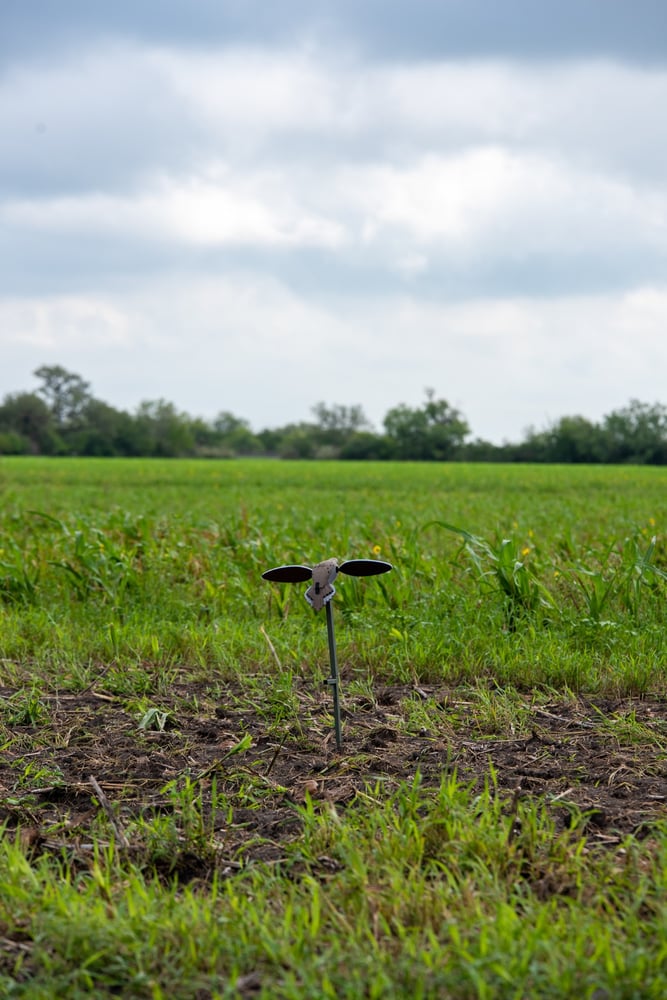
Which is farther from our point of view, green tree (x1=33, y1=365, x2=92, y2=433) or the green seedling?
green tree (x1=33, y1=365, x2=92, y2=433)

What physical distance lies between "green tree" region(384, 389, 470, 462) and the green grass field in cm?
7445

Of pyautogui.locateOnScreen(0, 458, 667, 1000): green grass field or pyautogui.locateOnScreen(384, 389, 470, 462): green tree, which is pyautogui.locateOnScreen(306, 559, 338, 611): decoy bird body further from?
pyautogui.locateOnScreen(384, 389, 470, 462): green tree

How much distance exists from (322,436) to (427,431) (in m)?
21.0

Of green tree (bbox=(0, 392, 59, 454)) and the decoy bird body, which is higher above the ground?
green tree (bbox=(0, 392, 59, 454))

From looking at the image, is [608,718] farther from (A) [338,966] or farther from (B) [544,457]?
(B) [544,457]

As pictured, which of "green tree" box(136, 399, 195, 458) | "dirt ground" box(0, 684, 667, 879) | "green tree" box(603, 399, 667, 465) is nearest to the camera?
"dirt ground" box(0, 684, 667, 879)

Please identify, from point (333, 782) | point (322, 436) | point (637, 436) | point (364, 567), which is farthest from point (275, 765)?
point (322, 436)

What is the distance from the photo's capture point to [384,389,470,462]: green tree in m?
84.9

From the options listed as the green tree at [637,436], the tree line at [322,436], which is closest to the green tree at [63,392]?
the tree line at [322,436]

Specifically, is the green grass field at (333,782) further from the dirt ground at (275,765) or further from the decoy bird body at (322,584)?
the decoy bird body at (322,584)

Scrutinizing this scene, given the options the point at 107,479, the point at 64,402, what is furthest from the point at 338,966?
the point at 64,402

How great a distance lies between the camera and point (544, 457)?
74.9 m

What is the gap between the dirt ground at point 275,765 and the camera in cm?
291

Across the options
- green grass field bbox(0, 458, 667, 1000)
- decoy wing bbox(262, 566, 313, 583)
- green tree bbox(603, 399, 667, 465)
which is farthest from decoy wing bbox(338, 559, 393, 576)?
green tree bbox(603, 399, 667, 465)
